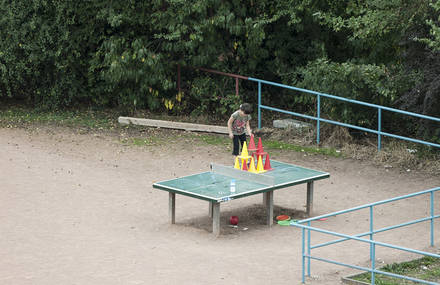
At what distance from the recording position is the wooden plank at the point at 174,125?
20.5 m

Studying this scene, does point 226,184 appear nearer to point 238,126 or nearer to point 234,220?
point 234,220

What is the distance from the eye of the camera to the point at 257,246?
484 inches

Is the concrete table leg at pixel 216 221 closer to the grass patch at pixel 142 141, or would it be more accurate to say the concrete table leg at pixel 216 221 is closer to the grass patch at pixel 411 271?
the grass patch at pixel 411 271

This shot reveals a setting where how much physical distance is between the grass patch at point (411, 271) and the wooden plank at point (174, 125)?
9706 mm

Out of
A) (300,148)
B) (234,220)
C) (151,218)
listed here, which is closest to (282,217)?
(234,220)

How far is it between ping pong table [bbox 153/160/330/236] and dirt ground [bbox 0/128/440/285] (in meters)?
0.38

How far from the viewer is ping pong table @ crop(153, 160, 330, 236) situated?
12.7m

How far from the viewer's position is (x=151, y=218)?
13789mm

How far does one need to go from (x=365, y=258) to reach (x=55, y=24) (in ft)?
45.1

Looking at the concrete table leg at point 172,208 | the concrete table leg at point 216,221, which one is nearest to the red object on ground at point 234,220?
A: the concrete table leg at point 216,221

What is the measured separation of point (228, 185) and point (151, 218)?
1.50 m

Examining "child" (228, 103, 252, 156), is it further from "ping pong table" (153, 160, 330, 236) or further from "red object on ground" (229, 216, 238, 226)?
"red object on ground" (229, 216, 238, 226)

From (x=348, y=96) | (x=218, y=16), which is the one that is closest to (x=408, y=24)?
(x=348, y=96)

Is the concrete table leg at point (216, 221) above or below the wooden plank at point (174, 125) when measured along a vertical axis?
below
